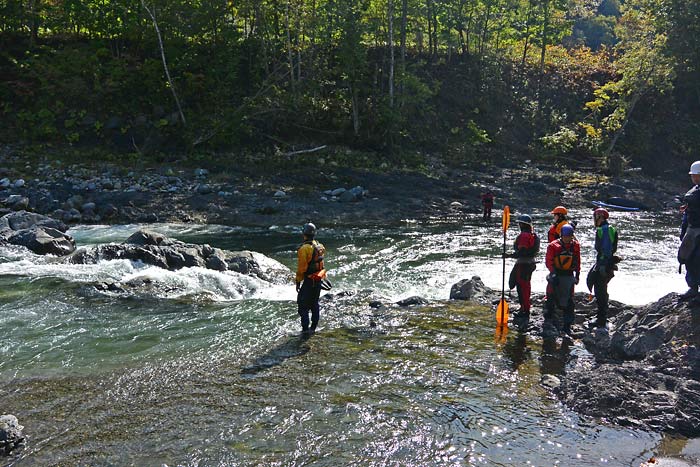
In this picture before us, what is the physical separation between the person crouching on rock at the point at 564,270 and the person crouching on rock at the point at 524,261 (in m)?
0.38

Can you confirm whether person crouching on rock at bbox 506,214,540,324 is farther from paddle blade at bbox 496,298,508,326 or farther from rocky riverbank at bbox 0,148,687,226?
rocky riverbank at bbox 0,148,687,226

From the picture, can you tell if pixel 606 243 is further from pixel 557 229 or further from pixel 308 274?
pixel 308 274

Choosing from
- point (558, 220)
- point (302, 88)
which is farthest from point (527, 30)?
point (558, 220)

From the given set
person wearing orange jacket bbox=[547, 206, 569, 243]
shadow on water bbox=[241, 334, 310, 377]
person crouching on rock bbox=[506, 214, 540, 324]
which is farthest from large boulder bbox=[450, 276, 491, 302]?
shadow on water bbox=[241, 334, 310, 377]

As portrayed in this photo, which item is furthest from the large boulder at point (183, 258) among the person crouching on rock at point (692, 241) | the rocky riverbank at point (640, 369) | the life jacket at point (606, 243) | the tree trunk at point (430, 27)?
the tree trunk at point (430, 27)

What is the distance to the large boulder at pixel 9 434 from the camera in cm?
622

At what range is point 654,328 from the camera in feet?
28.3

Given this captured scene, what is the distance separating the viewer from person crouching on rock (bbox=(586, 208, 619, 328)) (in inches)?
387

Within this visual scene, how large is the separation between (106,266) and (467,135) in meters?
25.6

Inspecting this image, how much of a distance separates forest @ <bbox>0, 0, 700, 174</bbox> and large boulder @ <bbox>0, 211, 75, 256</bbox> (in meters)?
10.2

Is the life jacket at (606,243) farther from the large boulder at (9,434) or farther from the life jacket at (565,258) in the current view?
the large boulder at (9,434)

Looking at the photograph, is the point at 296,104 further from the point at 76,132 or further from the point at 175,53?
the point at 76,132

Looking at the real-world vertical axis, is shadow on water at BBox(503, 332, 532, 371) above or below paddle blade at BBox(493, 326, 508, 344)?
above

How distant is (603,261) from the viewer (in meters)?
9.84
